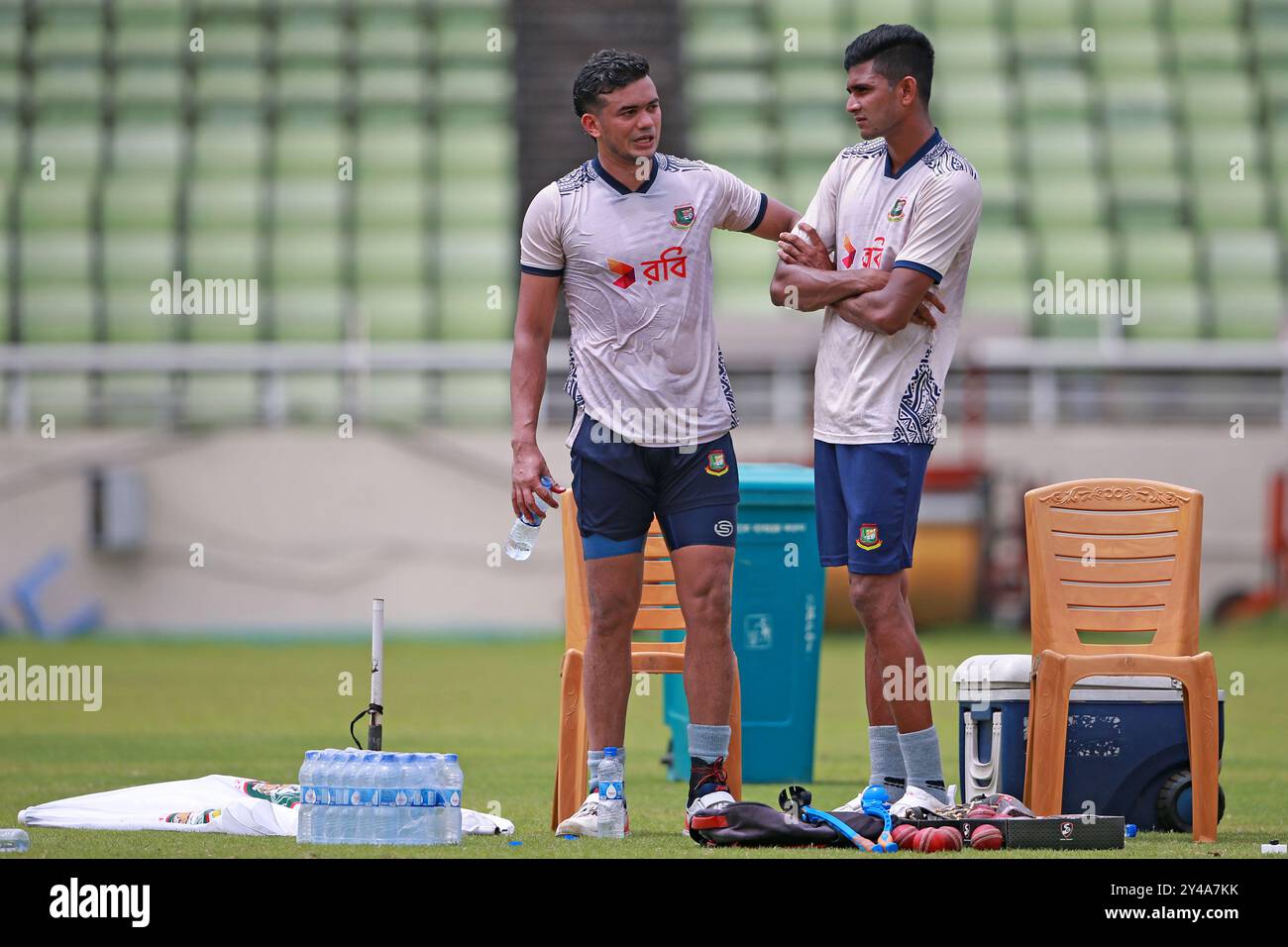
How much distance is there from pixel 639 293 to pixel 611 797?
155cm

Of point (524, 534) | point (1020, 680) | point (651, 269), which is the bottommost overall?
point (1020, 680)

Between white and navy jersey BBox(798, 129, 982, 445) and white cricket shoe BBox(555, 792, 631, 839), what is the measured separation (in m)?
1.34

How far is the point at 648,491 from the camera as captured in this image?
5949mm

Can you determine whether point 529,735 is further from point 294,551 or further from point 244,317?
point 244,317

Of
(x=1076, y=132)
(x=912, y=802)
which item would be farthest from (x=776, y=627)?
(x=1076, y=132)

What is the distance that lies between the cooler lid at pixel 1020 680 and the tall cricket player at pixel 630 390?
3.28 feet

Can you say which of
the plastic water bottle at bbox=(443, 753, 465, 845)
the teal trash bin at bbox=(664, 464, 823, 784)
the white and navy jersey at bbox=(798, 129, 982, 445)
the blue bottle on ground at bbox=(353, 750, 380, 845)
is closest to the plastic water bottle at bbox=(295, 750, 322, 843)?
the blue bottle on ground at bbox=(353, 750, 380, 845)

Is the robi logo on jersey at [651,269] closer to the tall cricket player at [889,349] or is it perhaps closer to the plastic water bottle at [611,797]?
the tall cricket player at [889,349]

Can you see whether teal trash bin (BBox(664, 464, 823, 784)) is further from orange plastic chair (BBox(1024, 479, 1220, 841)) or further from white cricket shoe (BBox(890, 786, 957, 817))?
white cricket shoe (BBox(890, 786, 957, 817))

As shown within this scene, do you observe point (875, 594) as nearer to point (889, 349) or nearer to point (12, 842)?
point (889, 349)

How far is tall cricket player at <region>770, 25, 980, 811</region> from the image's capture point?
19.1ft

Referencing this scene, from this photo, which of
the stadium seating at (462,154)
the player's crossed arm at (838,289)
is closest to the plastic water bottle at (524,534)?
the player's crossed arm at (838,289)
